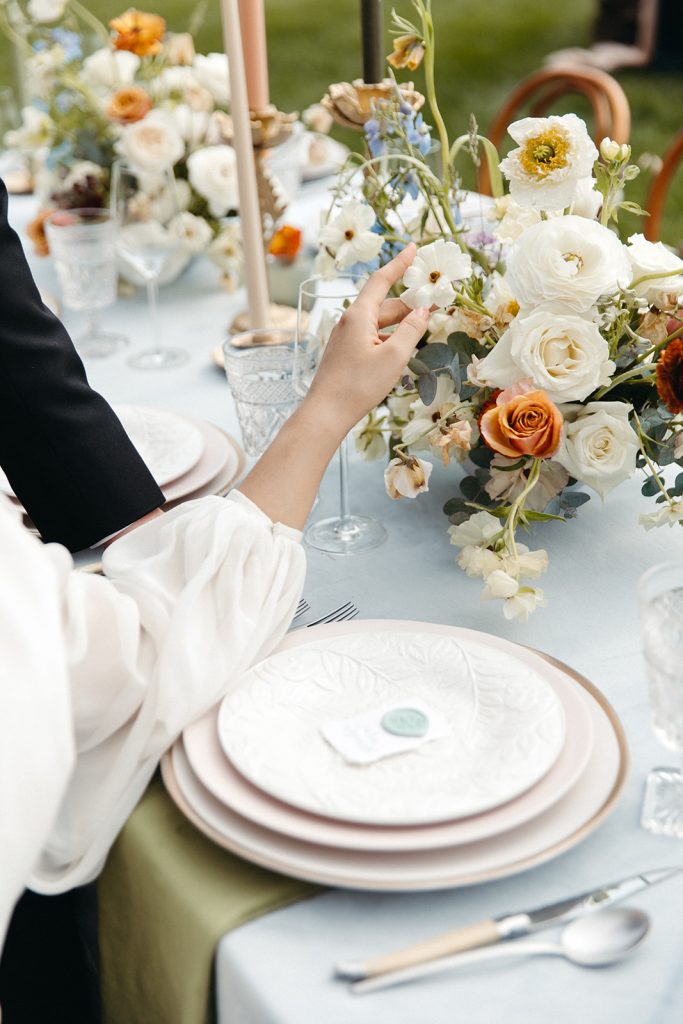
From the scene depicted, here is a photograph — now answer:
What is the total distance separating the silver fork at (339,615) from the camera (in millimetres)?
1073

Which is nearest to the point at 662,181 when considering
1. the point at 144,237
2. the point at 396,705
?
the point at 144,237

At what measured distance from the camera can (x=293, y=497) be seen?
107 centimetres

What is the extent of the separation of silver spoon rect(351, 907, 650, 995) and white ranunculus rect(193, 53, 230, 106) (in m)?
1.68

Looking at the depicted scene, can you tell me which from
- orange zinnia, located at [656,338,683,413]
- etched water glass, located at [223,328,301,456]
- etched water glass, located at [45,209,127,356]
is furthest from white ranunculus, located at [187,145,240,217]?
orange zinnia, located at [656,338,683,413]

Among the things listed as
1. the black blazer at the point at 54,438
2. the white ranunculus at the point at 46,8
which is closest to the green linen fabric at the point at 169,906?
the black blazer at the point at 54,438

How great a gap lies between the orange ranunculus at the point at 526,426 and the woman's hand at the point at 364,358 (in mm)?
119

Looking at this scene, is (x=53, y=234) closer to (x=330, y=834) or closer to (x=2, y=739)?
(x=2, y=739)

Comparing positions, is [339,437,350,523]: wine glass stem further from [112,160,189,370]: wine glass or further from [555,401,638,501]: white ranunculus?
[112,160,189,370]: wine glass

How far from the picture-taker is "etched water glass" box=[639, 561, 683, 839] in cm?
79

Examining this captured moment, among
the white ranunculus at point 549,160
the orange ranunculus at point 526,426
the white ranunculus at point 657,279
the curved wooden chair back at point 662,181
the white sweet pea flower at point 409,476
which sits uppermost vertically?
the white ranunculus at point 549,160

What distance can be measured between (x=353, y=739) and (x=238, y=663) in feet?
0.42

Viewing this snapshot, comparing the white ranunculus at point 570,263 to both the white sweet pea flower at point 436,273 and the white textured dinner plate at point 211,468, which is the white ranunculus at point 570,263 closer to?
the white sweet pea flower at point 436,273

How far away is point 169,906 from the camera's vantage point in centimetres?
79

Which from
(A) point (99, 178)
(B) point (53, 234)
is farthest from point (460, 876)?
(A) point (99, 178)
